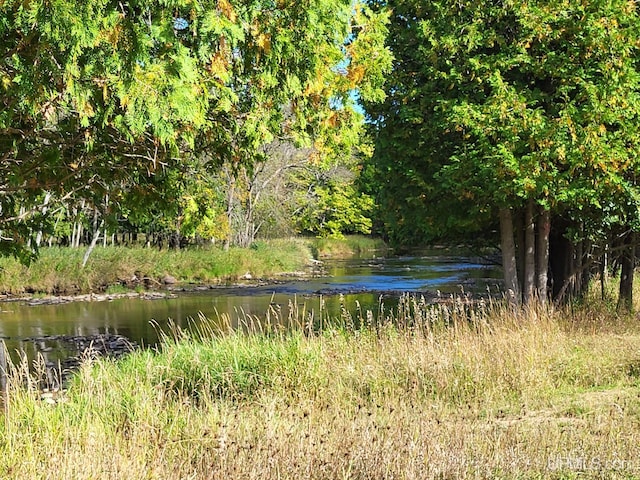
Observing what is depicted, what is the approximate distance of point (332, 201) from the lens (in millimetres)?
47000

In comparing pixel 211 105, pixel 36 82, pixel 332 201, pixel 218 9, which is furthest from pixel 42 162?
pixel 332 201

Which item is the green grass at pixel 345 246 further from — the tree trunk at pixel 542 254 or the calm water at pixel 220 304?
the tree trunk at pixel 542 254

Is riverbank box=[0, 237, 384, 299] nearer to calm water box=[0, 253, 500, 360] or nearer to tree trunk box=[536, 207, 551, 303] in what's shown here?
calm water box=[0, 253, 500, 360]

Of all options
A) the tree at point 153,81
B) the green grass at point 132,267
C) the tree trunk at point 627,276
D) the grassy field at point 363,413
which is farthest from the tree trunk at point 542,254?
the green grass at point 132,267

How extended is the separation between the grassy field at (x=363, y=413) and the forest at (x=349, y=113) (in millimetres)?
1784

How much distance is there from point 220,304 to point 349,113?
17.2m

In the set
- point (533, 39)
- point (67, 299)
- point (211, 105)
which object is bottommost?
point (67, 299)

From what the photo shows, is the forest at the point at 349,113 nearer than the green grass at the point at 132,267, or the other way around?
the forest at the point at 349,113

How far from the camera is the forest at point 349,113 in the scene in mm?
3947

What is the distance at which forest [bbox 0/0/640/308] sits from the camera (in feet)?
13.0

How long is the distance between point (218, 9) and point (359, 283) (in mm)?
24920

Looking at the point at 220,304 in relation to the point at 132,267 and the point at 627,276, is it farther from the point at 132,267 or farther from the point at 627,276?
the point at 627,276

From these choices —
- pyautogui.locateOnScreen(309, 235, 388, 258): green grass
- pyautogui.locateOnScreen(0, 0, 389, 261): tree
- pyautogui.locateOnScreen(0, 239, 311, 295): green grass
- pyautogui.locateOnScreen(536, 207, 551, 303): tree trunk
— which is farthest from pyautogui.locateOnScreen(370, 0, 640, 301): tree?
pyautogui.locateOnScreen(309, 235, 388, 258): green grass

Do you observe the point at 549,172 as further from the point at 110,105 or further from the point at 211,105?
the point at 110,105
